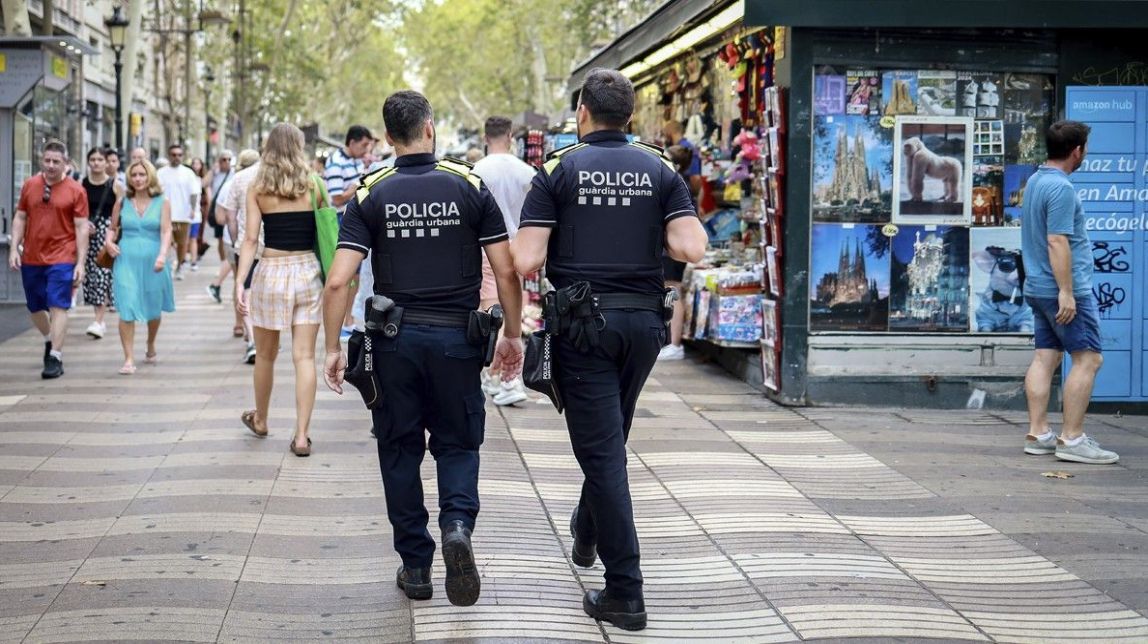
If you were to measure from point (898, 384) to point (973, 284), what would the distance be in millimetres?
913

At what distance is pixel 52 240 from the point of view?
11.8 meters

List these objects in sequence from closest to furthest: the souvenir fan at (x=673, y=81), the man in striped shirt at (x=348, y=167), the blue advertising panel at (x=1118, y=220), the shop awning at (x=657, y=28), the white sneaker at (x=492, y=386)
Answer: the blue advertising panel at (x=1118, y=220) < the white sneaker at (x=492, y=386) < the shop awning at (x=657, y=28) < the man in striped shirt at (x=348, y=167) < the souvenir fan at (x=673, y=81)

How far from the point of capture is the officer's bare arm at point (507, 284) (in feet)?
17.8

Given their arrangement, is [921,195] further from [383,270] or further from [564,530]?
[383,270]

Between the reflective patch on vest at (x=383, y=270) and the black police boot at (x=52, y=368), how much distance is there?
271 inches

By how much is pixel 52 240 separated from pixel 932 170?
694 cm

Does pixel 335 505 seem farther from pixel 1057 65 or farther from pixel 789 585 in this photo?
pixel 1057 65

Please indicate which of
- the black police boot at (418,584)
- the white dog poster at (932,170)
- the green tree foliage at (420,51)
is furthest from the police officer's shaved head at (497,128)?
the green tree foliage at (420,51)

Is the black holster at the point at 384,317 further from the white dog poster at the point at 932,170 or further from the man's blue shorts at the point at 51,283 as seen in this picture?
the man's blue shorts at the point at 51,283

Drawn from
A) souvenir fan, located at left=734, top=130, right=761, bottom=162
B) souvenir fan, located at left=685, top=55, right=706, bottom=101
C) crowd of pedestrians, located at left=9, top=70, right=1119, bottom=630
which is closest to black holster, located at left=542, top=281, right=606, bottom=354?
crowd of pedestrians, located at left=9, top=70, right=1119, bottom=630

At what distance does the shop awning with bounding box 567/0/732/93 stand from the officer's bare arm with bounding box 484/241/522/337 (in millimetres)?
5802

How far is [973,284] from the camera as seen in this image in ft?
34.2

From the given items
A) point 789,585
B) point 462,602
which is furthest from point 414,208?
point 789,585

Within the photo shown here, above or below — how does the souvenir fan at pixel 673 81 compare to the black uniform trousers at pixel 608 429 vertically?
above
